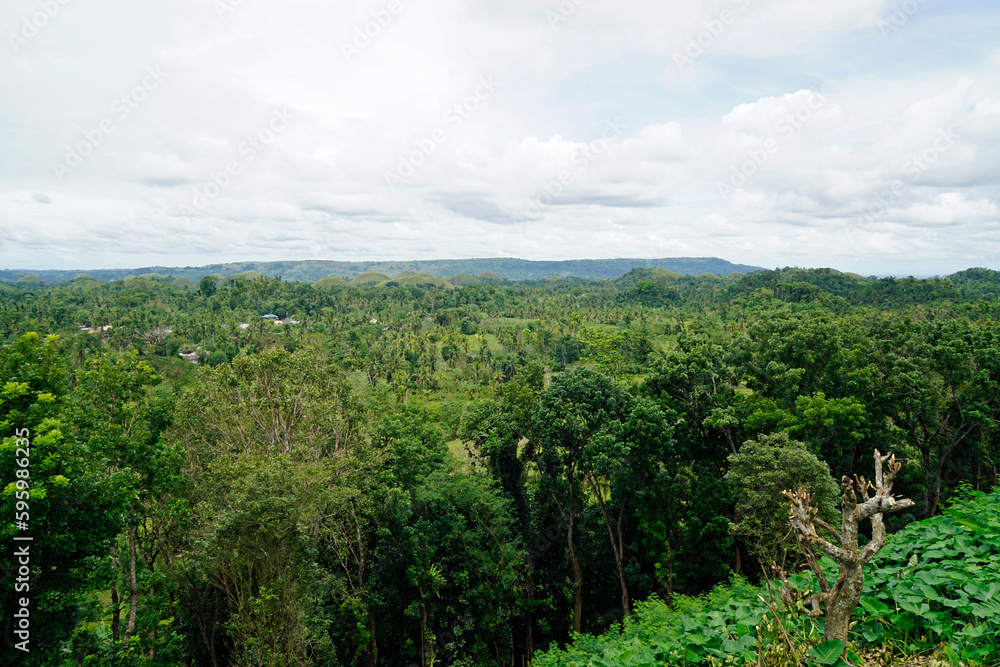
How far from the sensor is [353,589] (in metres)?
19.0

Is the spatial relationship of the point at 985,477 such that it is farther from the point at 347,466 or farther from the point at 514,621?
the point at 347,466

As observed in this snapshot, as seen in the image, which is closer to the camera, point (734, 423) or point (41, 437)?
point (41, 437)

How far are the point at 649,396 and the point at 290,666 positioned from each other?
16.1m

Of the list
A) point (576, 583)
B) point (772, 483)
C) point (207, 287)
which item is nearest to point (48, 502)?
point (772, 483)

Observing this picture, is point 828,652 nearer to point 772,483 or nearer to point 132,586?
point 772,483

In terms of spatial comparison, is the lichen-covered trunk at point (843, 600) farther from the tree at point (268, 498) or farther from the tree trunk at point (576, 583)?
the tree trunk at point (576, 583)

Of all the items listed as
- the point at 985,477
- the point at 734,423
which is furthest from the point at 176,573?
the point at 985,477

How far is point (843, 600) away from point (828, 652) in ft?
1.47

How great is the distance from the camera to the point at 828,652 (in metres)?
3.76

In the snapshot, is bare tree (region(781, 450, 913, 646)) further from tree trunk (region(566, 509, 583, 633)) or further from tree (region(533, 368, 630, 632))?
tree trunk (region(566, 509, 583, 633))

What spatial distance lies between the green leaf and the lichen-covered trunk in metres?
0.04

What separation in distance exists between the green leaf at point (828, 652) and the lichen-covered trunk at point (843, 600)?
38 mm

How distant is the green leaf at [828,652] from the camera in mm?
3711

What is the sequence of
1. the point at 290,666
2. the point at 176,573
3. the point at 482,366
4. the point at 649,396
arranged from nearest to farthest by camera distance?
the point at 290,666 → the point at 176,573 → the point at 649,396 → the point at 482,366
